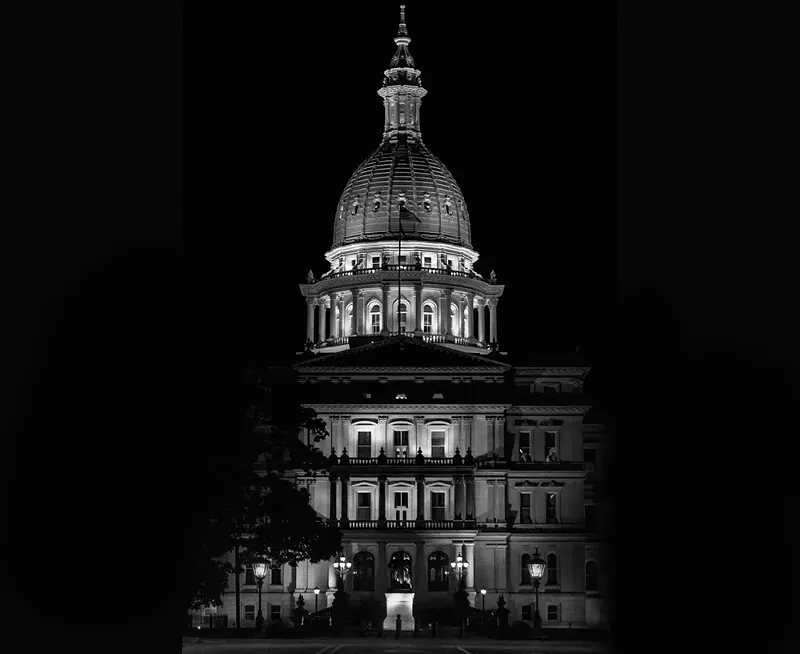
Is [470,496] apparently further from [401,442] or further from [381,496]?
[401,442]

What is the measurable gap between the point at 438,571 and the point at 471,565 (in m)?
2.23

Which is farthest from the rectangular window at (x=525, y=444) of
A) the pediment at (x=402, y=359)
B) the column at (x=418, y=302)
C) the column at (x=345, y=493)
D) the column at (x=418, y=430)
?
the column at (x=418, y=302)

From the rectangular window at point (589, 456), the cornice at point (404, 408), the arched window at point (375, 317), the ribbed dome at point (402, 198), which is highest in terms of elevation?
the ribbed dome at point (402, 198)

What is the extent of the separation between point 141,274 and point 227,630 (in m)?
48.8

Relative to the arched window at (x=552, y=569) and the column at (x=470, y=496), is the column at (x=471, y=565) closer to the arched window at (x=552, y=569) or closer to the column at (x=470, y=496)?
the column at (x=470, y=496)

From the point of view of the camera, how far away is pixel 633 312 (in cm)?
1650

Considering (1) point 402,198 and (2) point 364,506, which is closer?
(2) point 364,506

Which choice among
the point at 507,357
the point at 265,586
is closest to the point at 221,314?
the point at 265,586

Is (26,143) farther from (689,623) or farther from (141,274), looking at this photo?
(689,623)

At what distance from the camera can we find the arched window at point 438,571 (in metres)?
101

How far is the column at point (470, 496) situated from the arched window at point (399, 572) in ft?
22.0

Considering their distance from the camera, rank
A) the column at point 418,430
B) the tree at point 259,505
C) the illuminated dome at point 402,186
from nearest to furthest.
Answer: the tree at point 259,505
the column at point 418,430
the illuminated dome at point 402,186

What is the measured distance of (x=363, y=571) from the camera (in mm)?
101375

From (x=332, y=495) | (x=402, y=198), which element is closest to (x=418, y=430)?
(x=332, y=495)
